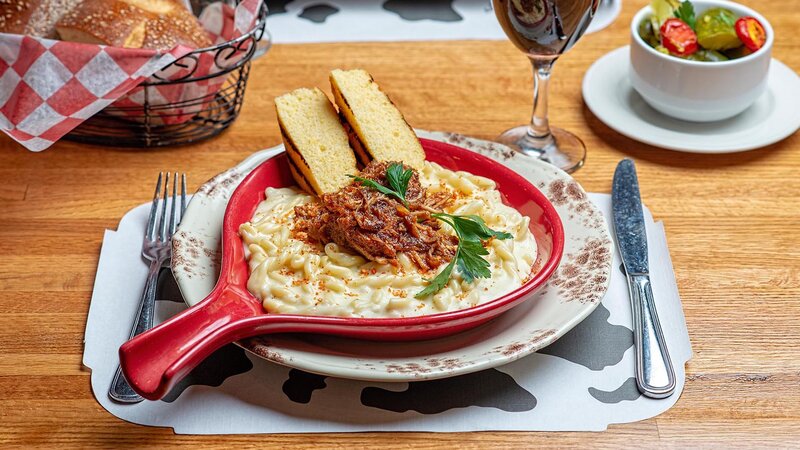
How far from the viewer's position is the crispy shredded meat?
75.4 inches

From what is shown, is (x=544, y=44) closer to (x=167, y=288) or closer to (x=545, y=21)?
(x=545, y=21)

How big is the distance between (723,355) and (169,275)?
131 cm

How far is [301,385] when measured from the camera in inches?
71.2

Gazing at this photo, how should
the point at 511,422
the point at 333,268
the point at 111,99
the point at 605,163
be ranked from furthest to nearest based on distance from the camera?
1. the point at 605,163
2. the point at 111,99
3. the point at 333,268
4. the point at 511,422

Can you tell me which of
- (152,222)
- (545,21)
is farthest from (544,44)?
(152,222)

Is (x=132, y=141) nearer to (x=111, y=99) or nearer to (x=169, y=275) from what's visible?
(x=111, y=99)

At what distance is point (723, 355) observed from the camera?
6.31 feet

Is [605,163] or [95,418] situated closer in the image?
[95,418]

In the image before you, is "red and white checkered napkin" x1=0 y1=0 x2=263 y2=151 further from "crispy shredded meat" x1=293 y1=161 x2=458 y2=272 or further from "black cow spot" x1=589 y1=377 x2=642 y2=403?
"black cow spot" x1=589 y1=377 x2=642 y2=403

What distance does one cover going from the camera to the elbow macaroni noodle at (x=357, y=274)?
5.89ft

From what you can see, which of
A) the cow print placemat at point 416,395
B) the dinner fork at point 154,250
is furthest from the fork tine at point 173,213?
the cow print placemat at point 416,395

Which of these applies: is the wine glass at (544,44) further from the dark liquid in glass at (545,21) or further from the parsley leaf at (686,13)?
the parsley leaf at (686,13)

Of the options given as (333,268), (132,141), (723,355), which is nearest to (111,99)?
(132,141)

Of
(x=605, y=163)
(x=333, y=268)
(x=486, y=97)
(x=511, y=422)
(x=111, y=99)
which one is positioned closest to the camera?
(x=511, y=422)
